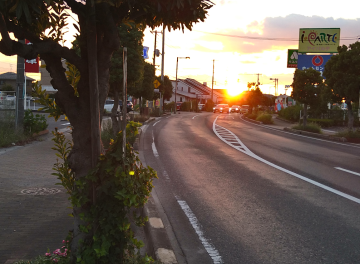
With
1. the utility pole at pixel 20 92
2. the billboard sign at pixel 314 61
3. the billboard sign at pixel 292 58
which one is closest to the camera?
the utility pole at pixel 20 92

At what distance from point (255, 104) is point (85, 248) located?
1723 inches

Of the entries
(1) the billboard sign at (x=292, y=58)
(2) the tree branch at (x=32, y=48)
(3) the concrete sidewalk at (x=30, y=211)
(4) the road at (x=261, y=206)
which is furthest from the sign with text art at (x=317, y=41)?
(2) the tree branch at (x=32, y=48)

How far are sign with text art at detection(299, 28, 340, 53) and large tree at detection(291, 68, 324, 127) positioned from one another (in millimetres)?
11020

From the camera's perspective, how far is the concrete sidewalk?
15.5 feet

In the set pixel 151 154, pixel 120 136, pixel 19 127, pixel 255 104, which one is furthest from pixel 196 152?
pixel 255 104

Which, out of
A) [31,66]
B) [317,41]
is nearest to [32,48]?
[31,66]

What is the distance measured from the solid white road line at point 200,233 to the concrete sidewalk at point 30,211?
1.81 meters

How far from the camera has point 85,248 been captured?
3588mm

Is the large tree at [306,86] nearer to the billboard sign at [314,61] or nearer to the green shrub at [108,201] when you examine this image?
the billboard sign at [314,61]

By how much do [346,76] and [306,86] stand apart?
15.1 ft

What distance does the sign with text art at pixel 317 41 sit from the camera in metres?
36.8

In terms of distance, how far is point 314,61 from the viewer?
37094 mm

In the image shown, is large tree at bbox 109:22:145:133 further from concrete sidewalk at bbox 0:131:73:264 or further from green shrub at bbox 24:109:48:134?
concrete sidewalk at bbox 0:131:73:264

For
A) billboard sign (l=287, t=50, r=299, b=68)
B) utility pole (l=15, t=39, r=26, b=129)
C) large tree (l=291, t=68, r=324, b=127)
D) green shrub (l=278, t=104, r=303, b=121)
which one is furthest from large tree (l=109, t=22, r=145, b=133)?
→ billboard sign (l=287, t=50, r=299, b=68)
